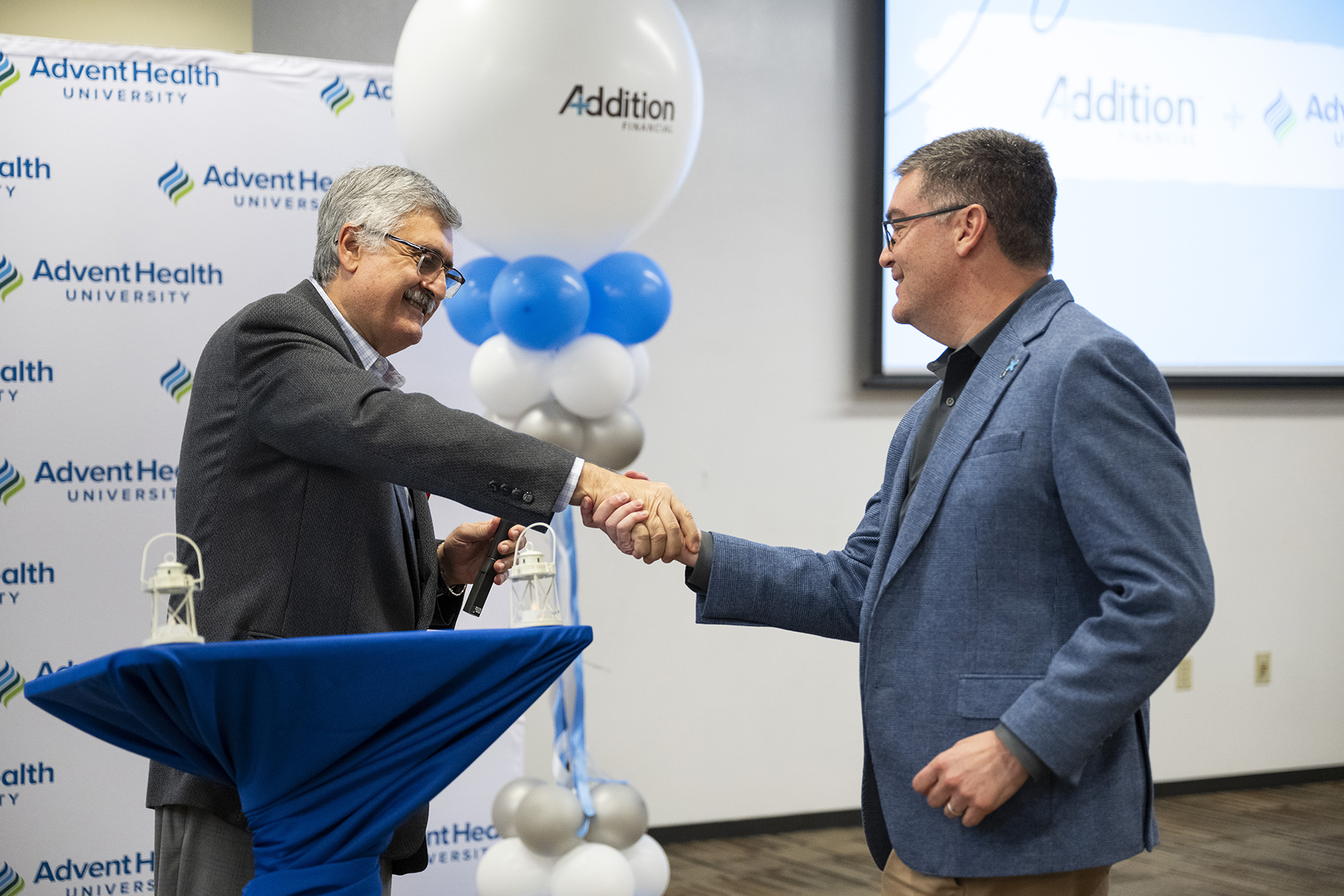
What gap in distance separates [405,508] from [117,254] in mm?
1629

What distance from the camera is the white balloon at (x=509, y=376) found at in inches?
115

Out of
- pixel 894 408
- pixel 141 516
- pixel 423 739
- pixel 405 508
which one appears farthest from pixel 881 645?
pixel 894 408

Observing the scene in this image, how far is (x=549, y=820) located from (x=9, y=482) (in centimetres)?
157

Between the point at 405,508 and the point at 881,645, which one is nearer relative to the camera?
the point at 881,645

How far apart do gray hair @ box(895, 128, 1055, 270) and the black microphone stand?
88 cm

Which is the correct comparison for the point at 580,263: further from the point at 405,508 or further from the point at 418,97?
the point at 405,508

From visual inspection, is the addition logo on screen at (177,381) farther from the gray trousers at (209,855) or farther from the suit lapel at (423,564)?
the gray trousers at (209,855)

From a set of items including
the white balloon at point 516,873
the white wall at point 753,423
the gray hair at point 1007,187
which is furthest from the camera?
the white wall at point 753,423

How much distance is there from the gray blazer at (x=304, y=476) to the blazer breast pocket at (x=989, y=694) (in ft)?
1.99

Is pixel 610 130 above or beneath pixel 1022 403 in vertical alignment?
above

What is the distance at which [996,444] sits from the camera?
1509mm

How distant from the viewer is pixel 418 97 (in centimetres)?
282

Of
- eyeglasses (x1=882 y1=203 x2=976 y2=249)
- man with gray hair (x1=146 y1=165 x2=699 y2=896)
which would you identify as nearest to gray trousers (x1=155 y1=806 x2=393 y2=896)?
man with gray hair (x1=146 y1=165 x2=699 y2=896)

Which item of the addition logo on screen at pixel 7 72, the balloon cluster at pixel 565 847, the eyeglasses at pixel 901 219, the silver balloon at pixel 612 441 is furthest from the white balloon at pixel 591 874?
the addition logo on screen at pixel 7 72
